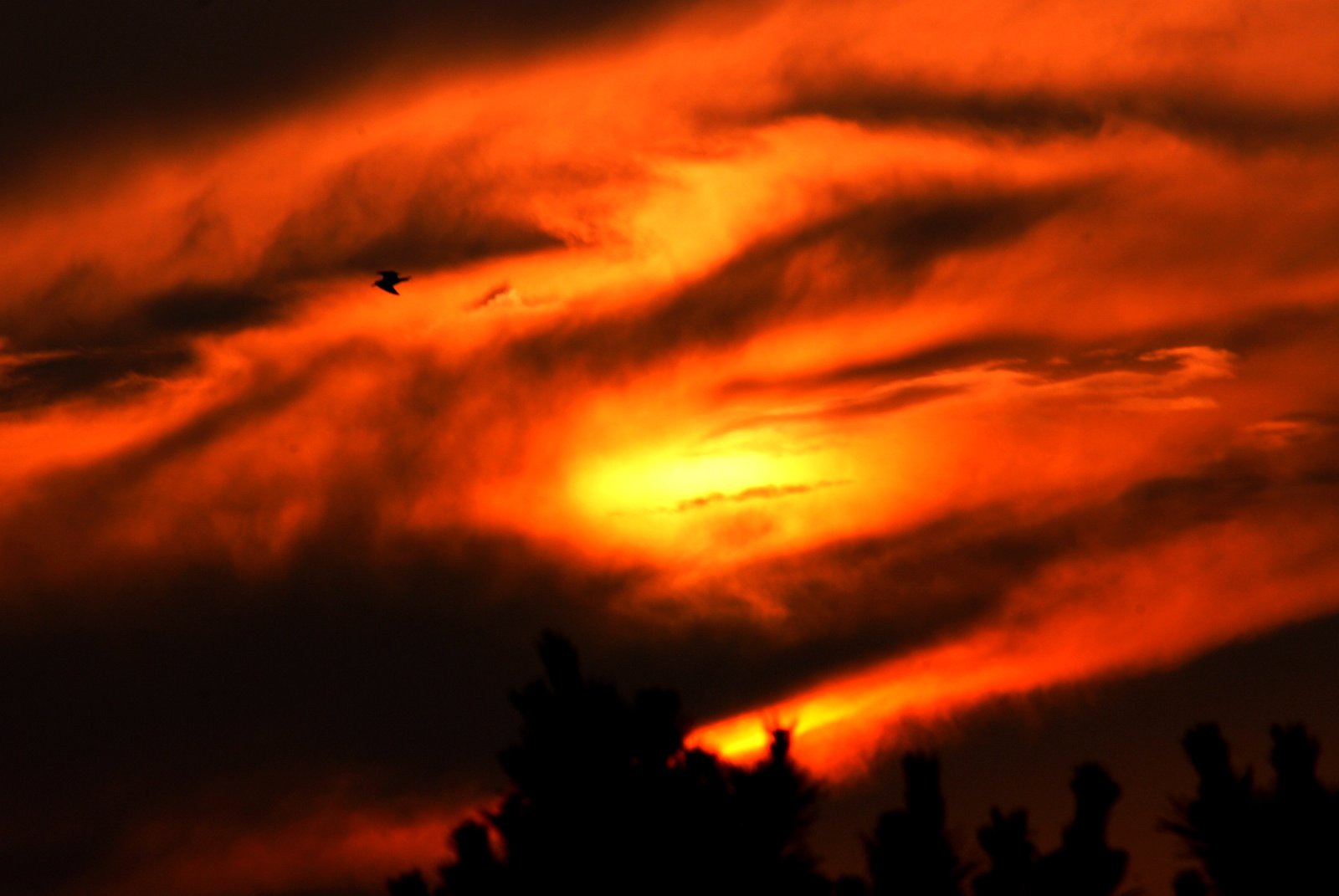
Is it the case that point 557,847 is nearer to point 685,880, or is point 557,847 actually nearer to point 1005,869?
point 685,880

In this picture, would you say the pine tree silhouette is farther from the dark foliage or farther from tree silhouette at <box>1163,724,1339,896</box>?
tree silhouette at <box>1163,724,1339,896</box>

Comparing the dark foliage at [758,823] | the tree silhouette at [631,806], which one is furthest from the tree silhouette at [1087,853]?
the tree silhouette at [631,806]

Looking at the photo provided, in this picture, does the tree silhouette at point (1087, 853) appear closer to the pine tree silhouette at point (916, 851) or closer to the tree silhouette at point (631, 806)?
the pine tree silhouette at point (916, 851)

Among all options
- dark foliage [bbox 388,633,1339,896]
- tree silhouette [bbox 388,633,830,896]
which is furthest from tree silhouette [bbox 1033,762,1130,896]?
tree silhouette [bbox 388,633,830,896]

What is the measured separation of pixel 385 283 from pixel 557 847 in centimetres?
2646

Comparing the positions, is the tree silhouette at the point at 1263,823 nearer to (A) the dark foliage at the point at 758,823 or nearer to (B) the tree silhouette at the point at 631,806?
(A) the dark foliage at the point at 758,823

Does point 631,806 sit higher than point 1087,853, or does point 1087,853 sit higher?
point 631,806

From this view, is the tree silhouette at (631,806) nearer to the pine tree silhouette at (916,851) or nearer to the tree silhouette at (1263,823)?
the pine tree silhouette at (916,851)

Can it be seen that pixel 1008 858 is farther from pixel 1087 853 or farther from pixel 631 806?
pixel 631 806

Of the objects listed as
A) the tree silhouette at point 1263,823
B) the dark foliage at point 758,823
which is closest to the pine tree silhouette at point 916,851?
the dark foliage at point 758,823

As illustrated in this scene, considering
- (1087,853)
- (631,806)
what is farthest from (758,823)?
(1087,853)

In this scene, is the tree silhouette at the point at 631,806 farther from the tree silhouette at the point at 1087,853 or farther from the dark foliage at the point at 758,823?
the tree silhouette at the point at 1087,853

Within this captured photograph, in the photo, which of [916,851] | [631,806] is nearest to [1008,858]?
[916,851]

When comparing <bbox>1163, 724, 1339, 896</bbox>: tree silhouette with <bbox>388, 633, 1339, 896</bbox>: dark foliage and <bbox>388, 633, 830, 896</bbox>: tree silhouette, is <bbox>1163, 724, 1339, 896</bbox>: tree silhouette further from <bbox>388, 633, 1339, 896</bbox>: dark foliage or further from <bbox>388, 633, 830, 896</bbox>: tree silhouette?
<bbox>388, 633, 830, 896</bbox>: tree silhouette
